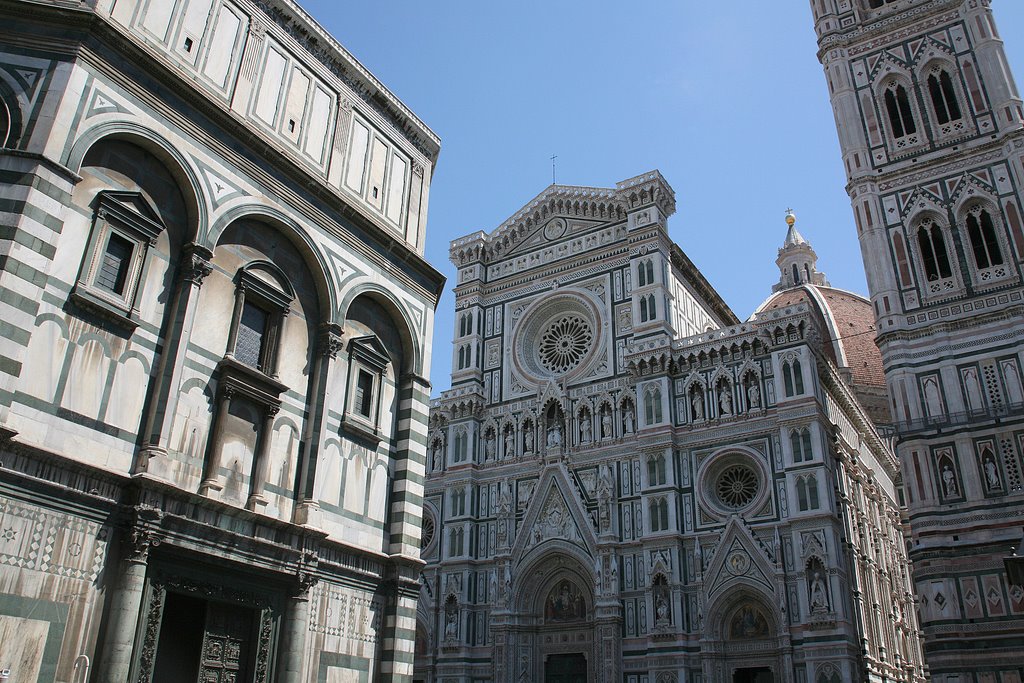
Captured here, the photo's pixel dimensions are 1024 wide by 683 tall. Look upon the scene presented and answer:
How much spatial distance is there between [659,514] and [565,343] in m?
9.69

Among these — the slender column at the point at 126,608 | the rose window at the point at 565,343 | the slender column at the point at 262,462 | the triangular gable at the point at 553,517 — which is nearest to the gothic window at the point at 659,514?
the triangular gable at the point at 553,517

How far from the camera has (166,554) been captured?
10.1 m

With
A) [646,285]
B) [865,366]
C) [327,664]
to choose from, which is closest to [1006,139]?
[646,285]

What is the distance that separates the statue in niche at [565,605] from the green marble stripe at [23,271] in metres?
25.4

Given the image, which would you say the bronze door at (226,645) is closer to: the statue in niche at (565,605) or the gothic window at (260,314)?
the gothic window at (260,314)

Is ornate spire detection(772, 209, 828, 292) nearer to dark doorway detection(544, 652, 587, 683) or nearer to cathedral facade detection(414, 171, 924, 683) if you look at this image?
cathedral facade detection(414, 171, 924, 683)

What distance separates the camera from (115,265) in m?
10.5

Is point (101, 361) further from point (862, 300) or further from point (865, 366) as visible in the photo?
point (862, 300)

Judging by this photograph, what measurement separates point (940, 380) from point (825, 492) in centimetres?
534

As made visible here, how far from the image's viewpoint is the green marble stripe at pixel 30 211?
9242 millimetres

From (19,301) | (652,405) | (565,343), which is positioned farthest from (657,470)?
(19,301)

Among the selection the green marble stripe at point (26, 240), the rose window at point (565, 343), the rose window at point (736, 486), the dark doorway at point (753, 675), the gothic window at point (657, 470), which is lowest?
the dark doorway at point (753, 675)

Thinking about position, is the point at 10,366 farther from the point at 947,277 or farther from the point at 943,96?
the point at 943,96

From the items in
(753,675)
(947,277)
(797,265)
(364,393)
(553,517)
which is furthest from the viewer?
(797,265)
